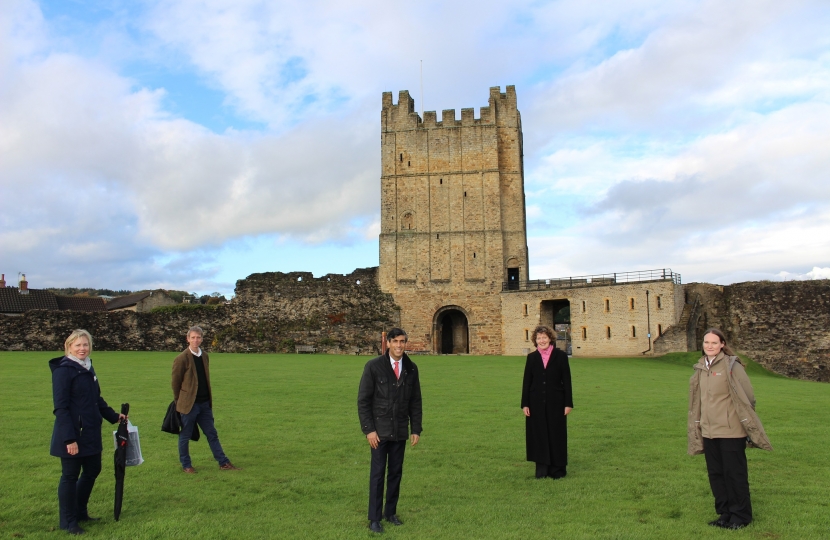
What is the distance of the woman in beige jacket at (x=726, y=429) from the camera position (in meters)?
6.55

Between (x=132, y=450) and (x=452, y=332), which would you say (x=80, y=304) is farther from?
(x=132, y=450)

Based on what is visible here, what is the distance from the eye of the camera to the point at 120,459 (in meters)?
6.79

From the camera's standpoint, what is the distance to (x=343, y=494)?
7.79 metres

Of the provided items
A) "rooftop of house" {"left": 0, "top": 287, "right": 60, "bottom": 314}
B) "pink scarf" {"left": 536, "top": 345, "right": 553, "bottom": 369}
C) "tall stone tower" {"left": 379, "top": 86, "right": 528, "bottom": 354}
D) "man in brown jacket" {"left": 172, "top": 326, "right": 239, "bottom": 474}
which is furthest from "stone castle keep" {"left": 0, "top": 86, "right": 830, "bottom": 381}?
"man in brown jacket" {"left": 172, "top": 326, "right": 239, "bottom": 474}

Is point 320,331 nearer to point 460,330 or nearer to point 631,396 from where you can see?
point 460,330

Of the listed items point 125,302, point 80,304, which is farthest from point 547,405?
point 125,302

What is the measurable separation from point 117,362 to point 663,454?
74.4 ft

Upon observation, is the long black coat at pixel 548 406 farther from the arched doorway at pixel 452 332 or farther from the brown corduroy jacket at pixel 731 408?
the arched doorway at pixel 452 332

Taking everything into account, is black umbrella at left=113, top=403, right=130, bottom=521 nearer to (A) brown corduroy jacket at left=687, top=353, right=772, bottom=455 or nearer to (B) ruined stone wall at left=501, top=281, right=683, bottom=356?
(A) brown corduroy jacket at left=687, top=353, right=772, bottom=455

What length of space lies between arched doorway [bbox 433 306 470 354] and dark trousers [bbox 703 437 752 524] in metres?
35.2

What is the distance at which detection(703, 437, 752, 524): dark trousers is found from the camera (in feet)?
21.5

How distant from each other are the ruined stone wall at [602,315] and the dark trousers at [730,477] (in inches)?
1117

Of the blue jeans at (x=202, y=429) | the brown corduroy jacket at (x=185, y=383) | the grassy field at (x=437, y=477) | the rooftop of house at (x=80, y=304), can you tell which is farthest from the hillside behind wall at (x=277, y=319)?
the brown corduroy jacket at (x=185, y=383)

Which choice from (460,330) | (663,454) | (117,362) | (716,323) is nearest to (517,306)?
(460,330)
